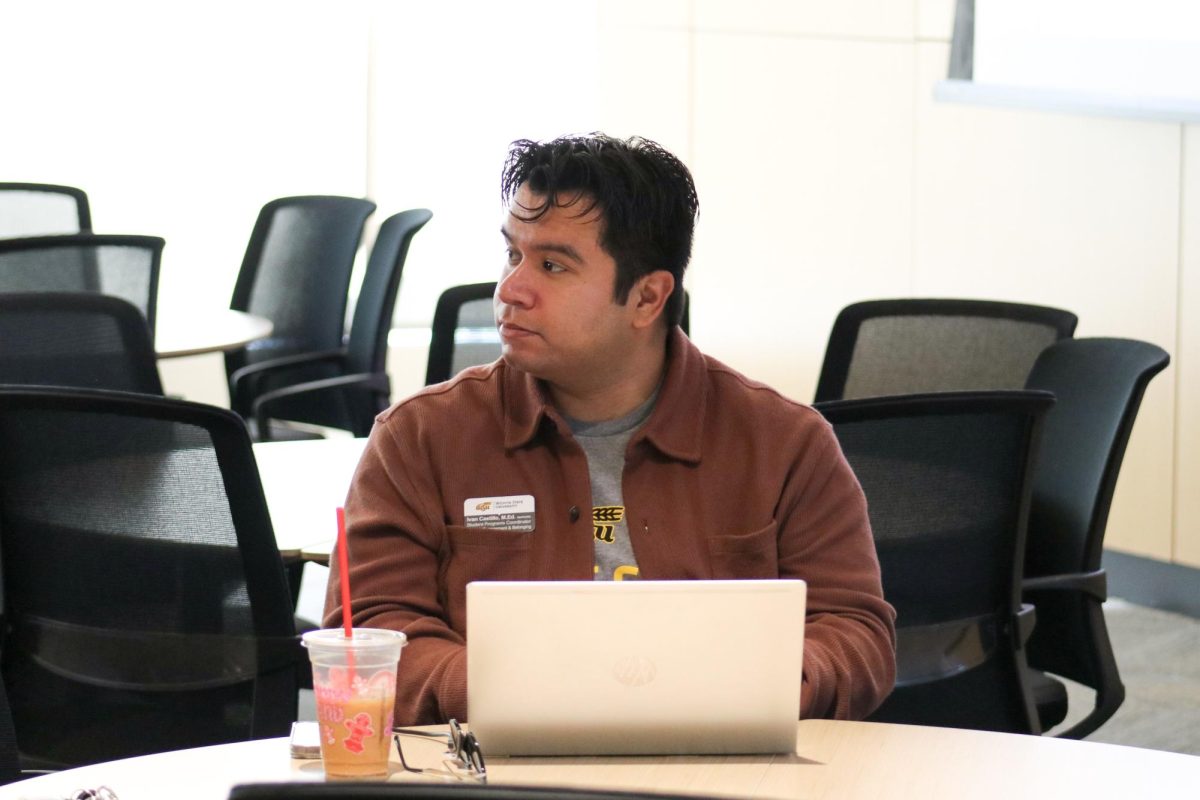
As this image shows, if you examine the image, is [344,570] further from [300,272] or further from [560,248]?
[300,272]

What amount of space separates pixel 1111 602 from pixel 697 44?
2499 millimetres

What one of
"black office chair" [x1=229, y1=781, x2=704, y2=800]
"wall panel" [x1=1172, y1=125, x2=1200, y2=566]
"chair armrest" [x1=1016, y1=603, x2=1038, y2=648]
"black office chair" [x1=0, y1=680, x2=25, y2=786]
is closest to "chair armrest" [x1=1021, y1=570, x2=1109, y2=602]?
"chair armrest" [x1=1016, y1=603, x2=1038, y2=648]

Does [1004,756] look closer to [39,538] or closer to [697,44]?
[39,538]

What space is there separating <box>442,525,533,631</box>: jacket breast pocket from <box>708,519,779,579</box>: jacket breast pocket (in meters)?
0.22

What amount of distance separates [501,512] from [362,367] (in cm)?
318

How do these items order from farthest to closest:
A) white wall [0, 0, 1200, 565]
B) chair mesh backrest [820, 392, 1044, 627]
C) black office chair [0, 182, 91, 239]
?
1. white wall [0, 0, 1200, 565]
2. black office chair [0, 182, 91, 239]
3. chair mesh backrest [820, 392, 1044, 627]

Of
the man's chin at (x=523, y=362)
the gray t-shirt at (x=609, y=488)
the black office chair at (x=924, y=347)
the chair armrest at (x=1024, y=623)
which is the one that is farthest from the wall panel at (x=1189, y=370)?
the man's chin at (x=523, y=362)

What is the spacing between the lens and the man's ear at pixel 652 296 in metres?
2.05

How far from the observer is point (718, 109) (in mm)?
6301

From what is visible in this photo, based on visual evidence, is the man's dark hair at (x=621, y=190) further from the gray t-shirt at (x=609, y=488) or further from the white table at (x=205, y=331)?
the white table at (x=205, y=331)

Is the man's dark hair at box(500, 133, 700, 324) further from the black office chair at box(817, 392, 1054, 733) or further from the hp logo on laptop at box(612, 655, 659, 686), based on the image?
the hp logo on laptop at box(612, 655, 659, 686)

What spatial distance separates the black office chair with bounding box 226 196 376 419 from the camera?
5.26 meters

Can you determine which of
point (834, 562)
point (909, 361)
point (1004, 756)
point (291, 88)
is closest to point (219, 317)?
point (291, 88)

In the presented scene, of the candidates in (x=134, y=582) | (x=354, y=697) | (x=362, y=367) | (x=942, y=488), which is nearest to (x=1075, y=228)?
(x=362, y=367)
